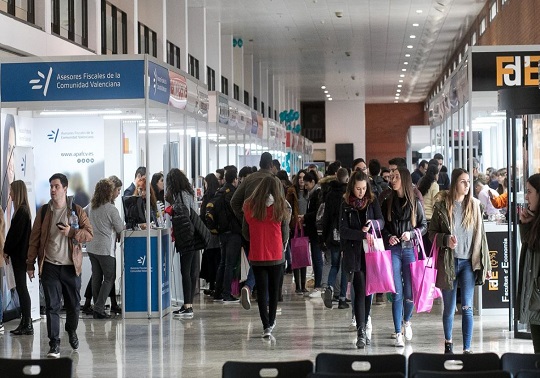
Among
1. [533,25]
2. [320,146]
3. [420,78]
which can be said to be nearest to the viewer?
[533,25]

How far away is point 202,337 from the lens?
9164 millimetres

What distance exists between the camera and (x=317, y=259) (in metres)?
12.5

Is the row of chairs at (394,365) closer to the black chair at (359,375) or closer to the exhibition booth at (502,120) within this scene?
the black chair at (359,375)

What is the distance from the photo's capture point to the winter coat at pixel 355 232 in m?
8.27

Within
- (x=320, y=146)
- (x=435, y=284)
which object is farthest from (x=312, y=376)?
(x=320, y=146)

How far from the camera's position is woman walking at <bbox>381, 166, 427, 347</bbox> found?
8250mm

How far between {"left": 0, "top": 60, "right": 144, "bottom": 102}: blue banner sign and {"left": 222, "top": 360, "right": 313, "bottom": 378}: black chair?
20.1ft

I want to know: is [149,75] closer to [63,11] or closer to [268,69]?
[63,11]

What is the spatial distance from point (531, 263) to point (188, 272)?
5.17m

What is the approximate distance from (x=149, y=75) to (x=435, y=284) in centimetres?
393

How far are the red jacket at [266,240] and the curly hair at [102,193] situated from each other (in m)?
2.20

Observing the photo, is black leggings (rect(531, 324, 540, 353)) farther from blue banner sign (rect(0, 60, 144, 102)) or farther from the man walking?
blue banner sign (rect(0, 60, 144, 102))

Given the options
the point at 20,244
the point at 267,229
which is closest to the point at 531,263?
the point at 267,229

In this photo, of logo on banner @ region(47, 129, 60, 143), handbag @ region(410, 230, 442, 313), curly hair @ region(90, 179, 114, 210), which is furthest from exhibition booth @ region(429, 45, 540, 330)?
logo on banner @ region(47, 129, 60, 143)
